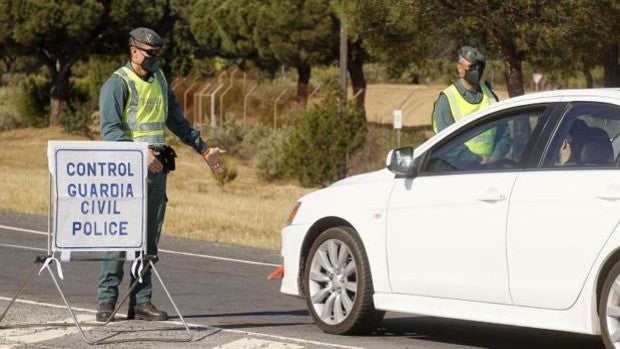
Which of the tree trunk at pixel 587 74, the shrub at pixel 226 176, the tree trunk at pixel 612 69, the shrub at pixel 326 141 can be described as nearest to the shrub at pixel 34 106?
the shrub at pixel 326 141

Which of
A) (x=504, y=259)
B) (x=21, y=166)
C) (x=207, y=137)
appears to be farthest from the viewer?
(x=207, y=137)

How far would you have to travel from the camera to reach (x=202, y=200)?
2523cm

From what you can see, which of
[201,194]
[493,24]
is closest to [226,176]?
[201,194]

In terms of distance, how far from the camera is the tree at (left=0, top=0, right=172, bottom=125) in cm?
4750

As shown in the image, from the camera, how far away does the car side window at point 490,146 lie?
938cm

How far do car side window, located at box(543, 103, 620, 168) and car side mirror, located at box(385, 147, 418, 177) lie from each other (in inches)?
40.5

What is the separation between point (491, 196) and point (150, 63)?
250 centimetres

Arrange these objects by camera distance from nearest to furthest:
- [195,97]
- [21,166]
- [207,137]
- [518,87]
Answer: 1. [518,87]
2. [21,166]
3. [207,137]
4. [195,97]

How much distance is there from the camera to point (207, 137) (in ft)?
145

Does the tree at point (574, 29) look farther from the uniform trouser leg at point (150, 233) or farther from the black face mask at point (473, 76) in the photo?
the uniform trouser leg at point (150, 233)

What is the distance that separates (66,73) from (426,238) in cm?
4091

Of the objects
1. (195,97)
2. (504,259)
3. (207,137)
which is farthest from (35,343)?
(195,97)

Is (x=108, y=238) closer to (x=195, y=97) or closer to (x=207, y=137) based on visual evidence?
(x=207, y=137)

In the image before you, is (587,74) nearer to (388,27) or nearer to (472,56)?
(388,27)
